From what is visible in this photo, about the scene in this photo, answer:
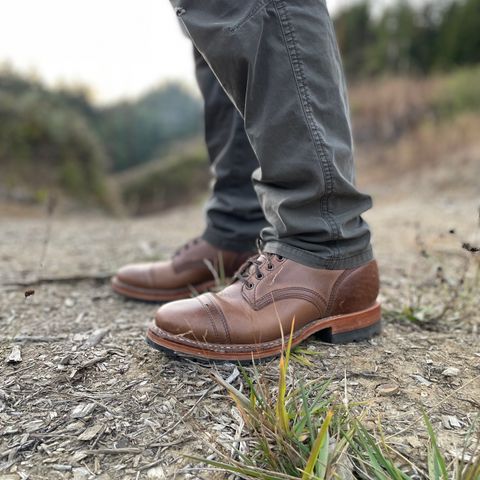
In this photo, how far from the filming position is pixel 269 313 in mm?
1082

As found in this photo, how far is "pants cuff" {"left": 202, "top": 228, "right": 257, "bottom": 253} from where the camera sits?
160 centimetres

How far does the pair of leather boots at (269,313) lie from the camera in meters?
1.05

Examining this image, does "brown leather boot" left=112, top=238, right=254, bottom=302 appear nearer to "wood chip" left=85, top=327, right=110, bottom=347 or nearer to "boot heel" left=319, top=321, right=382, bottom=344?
"wood chip" left=85, top=327, right=110, bottom=347

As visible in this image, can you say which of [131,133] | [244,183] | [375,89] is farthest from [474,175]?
[131,133]

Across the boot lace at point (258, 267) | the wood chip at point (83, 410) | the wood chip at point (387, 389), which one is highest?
Answer: the boot lace at point (258, 267)

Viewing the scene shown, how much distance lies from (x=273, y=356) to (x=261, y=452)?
0.27 metres

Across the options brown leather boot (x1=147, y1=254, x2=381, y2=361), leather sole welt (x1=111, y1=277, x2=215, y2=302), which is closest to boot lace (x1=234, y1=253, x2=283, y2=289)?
brown leather boot (x1=147, y1=254, x2=381, y2=361)

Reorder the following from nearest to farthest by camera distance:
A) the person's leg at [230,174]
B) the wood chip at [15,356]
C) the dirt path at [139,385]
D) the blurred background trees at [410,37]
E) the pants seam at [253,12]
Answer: the dirt path at [139,385], the pants seam at [253,12], the wood chip at [15,356], the person's leg at [230,174], the blurred background trees at [410,37]

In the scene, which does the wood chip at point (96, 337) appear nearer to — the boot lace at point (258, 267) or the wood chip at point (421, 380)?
the boot lace at point (258, 267)

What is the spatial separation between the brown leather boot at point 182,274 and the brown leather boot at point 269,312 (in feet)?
1.34

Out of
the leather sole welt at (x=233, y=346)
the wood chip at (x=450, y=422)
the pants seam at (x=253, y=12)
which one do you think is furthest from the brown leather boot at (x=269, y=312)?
the pants seam at (x=253, y=12)

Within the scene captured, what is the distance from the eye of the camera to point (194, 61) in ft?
5.32

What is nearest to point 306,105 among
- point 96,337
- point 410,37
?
point 96,337

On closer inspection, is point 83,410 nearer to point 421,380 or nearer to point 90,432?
point 90,432
